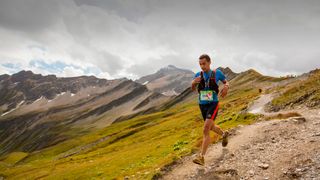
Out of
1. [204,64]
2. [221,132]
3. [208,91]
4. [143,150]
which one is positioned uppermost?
[204,64]

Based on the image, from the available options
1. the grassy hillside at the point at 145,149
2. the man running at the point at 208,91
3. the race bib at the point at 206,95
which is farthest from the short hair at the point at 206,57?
the grassy hillside at the point at 145,149

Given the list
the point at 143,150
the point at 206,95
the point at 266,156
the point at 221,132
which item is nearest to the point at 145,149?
Answer: the point at 143,150

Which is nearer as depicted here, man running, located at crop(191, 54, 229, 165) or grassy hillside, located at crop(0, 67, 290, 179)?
man running, located at crop(191, 54, 229, 165)

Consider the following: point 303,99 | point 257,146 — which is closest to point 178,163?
point 257,146

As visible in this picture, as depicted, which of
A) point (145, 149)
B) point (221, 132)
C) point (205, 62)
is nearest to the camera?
point (205, 62)

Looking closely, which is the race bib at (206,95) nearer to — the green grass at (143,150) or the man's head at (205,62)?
the man's head at (205,62)

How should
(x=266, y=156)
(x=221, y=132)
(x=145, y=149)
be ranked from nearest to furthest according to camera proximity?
(x=266, y=156) → (x=221, y=132) → (x=145, y=149)

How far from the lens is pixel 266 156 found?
1542 cm

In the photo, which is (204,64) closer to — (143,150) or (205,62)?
(205,62)

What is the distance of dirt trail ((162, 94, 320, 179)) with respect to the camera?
13469 mm

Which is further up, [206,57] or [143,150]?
[206,57]

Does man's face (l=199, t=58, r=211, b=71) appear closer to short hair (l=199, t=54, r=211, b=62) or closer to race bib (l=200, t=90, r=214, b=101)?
short hair (l=199, t=54, r=211, b=62)

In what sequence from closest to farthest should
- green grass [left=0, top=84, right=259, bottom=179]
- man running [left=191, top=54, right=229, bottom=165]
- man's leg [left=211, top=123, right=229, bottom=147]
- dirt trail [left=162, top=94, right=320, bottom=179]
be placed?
dirt trail [left=162, top=94, right=320, bottom=179]
man running [left=191, top=54, right=229, bottom=165]
man's leg [left=211, top=123, right=229, bottom=147]
green grass [left=0, top=84, right=259, bottom=179]

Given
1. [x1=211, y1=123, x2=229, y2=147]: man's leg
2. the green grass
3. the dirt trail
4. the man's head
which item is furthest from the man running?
the green grass
